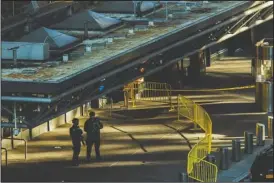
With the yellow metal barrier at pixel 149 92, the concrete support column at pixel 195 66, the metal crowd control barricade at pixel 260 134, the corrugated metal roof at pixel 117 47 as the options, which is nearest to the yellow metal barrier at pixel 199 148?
the metal crowd control barricade at pixel 260 134

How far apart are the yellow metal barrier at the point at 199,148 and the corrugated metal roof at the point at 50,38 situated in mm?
4529

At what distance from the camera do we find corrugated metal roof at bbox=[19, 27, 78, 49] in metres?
40.0

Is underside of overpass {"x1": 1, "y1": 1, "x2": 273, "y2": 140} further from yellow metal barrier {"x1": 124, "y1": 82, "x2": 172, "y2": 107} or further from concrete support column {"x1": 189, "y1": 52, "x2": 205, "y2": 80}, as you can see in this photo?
yellow metal barrier {"x1": 124, "y1": 82, "x2": 172, "y2": 107}

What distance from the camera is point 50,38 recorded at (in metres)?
40.3

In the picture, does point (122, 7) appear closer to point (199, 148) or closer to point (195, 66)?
point (195, 66)

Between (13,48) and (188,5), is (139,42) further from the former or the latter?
(188,5)

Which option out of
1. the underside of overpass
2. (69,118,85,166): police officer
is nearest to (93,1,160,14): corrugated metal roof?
the underside of overpass

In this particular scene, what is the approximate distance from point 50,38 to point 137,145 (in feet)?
16.1

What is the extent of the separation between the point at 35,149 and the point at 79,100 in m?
3.09

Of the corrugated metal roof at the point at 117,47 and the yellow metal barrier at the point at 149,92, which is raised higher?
the corrugated metal roof at the point at 117,47

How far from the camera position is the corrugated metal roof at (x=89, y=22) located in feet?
144

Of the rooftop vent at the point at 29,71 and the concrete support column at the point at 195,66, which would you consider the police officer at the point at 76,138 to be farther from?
the concrete support column at the point at 195,66

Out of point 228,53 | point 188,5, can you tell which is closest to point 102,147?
point 188,5

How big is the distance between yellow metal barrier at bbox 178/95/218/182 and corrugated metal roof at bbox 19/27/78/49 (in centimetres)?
453
